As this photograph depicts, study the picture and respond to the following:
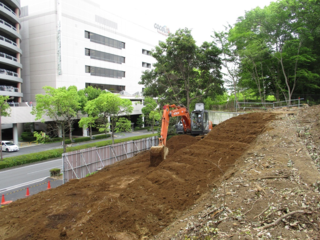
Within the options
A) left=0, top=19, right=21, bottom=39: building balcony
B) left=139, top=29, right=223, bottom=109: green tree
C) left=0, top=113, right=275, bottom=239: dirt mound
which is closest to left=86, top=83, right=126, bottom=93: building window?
left=0, top=19, right=21, bottom=39: building balcony

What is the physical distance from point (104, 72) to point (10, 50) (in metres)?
15.6

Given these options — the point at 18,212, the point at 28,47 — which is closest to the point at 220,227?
the point at 18,212

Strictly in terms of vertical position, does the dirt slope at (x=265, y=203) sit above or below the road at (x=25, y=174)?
above

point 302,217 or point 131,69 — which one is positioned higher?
point 131,69

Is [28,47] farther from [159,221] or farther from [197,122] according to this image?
[159,221]

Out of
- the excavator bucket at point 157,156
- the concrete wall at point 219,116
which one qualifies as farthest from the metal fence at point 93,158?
the concrete wall at point 219,116

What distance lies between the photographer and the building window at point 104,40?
41.9 metres

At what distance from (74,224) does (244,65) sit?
98.6 ft

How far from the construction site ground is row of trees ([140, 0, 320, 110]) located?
16.1 m

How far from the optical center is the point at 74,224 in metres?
7.62

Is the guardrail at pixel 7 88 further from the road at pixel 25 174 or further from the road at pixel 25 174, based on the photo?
the road at pixel 25 174

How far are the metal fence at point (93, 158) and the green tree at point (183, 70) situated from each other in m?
9.01

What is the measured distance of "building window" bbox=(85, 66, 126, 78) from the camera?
Result: 42.0 m

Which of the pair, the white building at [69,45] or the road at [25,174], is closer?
the road at [25,174]
